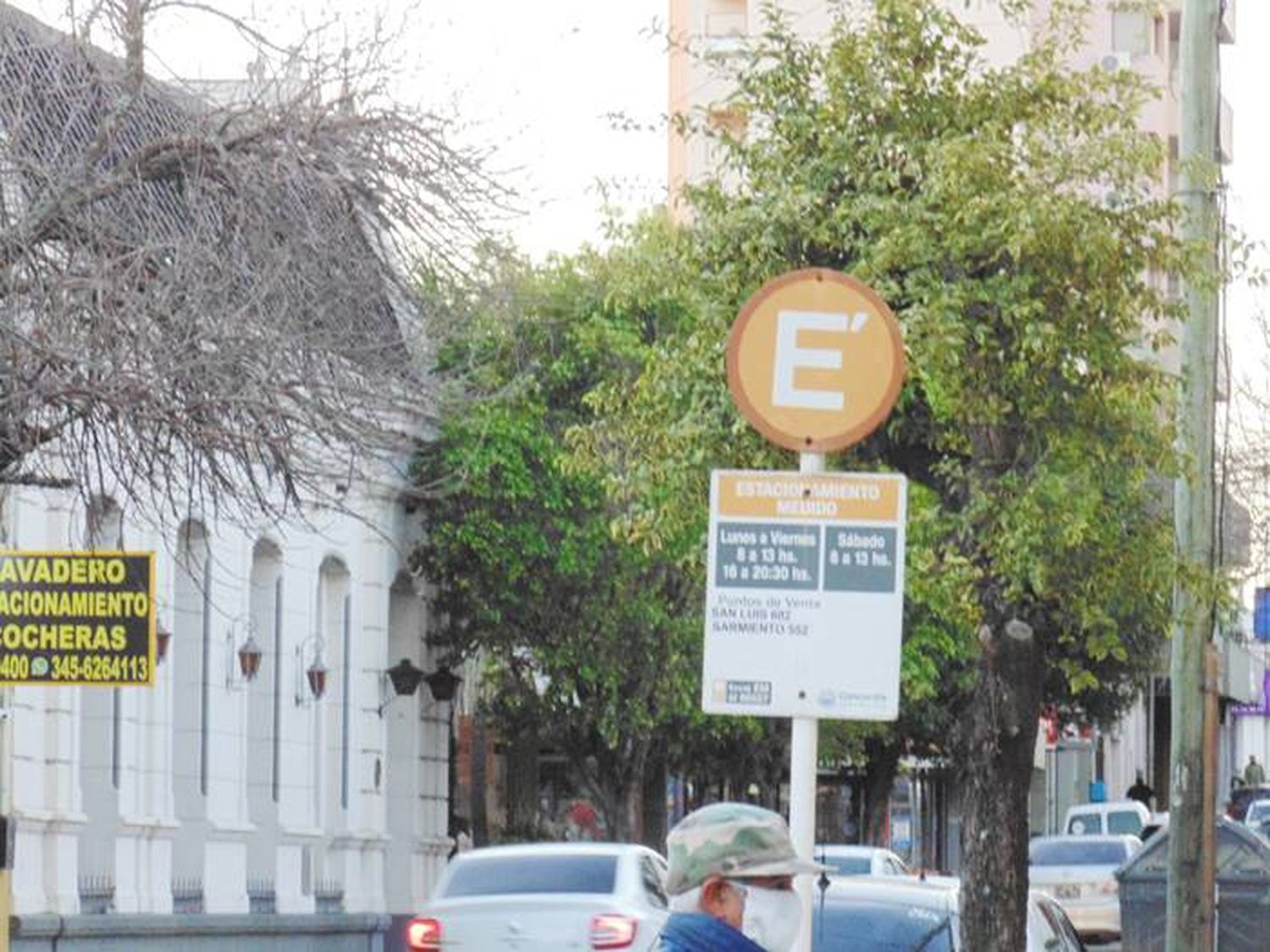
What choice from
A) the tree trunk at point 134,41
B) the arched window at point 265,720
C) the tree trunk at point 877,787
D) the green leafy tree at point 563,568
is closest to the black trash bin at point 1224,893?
the arched window at point 265,720

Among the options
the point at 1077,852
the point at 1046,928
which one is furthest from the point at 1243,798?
the point at 1046,928

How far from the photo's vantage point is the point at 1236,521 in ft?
130

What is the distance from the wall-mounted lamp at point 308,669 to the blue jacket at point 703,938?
2893cm

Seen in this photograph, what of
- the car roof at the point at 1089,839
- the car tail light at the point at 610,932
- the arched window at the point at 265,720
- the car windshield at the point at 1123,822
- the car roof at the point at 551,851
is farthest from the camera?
the car windshield at the point at 1123,822

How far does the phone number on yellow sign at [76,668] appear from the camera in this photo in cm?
1664

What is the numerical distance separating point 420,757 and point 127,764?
33.5 feet

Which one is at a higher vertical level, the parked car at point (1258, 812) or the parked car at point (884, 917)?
the parked car at point (884, 917)

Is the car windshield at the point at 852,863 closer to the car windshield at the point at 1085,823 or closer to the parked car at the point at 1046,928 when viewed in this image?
the parked car at the point at 1046,928

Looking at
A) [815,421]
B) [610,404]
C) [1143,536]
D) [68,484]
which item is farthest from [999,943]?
[815,421]

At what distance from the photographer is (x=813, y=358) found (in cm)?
1169

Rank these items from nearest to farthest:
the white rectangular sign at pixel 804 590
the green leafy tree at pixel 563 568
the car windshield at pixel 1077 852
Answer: the white rectangular sign at pixel 804 590
the green leafy tree at pixel 563 568
the car windshield at pixel 1077 852

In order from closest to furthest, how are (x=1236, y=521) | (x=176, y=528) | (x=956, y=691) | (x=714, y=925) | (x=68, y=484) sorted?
(x=714, y=925) → (x=68, y=484) → (x=176, y=528) → (x=1236, y=521) → (x=956, y=691)

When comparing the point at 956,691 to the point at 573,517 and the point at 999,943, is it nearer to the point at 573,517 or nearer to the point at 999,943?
the point at 573,517

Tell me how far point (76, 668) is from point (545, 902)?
7.24 m
